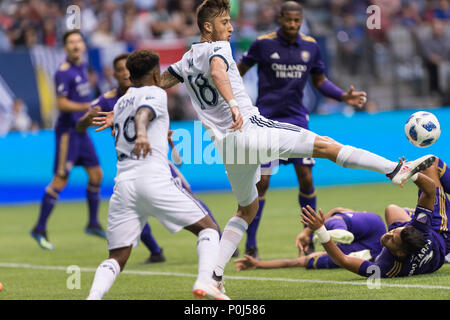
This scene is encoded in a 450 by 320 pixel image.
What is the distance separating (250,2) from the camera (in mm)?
22688

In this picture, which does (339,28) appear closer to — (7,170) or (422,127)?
(7,170)

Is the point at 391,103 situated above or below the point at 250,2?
below

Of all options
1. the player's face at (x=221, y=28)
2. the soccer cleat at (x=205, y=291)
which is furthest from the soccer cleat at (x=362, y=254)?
the player's face at (x=221, y=28)

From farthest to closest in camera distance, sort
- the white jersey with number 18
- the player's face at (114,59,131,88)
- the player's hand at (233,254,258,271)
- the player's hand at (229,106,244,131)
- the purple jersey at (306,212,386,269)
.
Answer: the player's face at (114,59,131,88) → the player's hand at (233,254,258,271) → the purple jersey at (306,212,386,269) → the white jersey with number 18 → the player's hand at (229,106,244,131)

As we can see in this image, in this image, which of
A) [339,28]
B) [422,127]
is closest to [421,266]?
[422,127]

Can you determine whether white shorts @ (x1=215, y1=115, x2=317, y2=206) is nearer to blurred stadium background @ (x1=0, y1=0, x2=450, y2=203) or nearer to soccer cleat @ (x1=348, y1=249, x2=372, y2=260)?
soccer cleat @ (x1=348, y1=249, x2=372, y2=260)

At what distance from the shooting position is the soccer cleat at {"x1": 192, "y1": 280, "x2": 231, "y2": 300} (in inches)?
238

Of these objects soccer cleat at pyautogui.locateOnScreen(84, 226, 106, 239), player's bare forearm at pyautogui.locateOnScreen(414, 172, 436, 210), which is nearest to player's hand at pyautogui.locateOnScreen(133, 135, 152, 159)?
player's bare forearm at pyautogui.locateOnScreen(414, 172, 436, 210)

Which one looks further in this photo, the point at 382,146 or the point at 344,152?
the point at 382,146

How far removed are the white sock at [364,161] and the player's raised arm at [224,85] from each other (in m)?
0.86

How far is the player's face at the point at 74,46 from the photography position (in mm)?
11641

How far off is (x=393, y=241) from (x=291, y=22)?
3087 millimetres

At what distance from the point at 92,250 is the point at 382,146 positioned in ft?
27.4

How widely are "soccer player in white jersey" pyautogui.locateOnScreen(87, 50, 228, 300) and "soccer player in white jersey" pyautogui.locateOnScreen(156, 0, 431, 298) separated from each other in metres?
0.65
